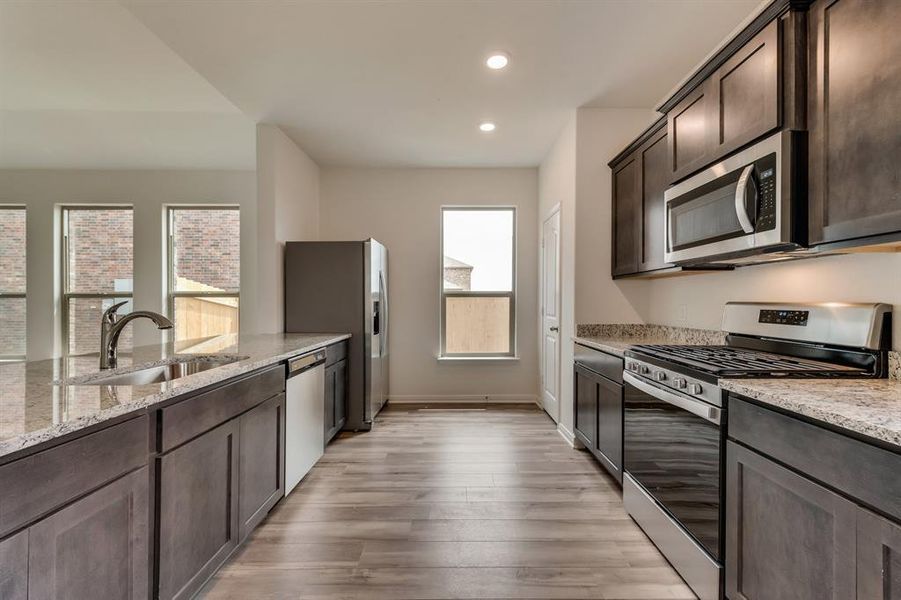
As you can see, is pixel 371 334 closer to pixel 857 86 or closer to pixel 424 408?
pixel 424 408

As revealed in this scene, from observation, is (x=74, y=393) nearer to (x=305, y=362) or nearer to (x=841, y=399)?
(x=305, y=362)

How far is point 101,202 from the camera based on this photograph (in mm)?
5043

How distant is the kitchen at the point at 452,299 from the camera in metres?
1.26

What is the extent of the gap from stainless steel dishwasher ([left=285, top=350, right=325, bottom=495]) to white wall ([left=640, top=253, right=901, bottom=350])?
266cm

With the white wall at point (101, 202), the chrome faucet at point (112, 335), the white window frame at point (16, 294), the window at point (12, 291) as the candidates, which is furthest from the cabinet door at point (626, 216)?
the window at point (12, 291)

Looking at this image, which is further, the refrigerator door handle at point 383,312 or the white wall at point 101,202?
the white wall at point 101,202

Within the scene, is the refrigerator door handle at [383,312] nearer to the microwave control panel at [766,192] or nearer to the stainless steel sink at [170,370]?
the stainless steel sink at [170,370]

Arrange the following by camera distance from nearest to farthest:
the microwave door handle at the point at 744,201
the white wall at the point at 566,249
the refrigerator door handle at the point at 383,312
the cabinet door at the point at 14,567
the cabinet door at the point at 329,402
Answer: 1. the cabinet door at the point at 14,567
2. the microwave door handle at the point at 744,201
3. the cabinet door at the point at 329,402
4. the white wall at the point at 566,249
5. the refrigerator door handle at the point at 383,312

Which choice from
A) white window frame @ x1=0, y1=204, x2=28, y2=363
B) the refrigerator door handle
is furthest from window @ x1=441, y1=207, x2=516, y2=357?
white window frame @ x1=0, y1=204, x2=28, y2=363

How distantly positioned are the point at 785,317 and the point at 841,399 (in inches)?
36.8

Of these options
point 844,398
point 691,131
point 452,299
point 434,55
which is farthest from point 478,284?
point 844,398

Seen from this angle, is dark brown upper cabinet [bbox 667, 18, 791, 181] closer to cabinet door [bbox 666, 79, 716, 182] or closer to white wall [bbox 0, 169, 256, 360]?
cabinet door [bbox 666, 79, 716, 182]

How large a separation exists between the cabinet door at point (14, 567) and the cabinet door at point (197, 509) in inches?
17.7

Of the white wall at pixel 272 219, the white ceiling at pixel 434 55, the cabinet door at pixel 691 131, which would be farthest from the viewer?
the white wall at pixel 272 219
